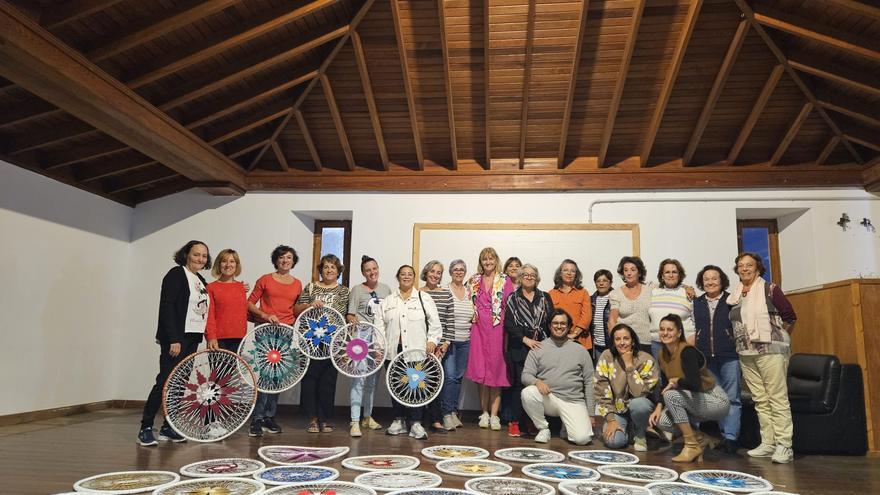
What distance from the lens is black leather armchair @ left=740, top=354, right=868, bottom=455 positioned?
4.47 metres

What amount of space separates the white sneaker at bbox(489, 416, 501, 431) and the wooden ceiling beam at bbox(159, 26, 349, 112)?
3.80 m

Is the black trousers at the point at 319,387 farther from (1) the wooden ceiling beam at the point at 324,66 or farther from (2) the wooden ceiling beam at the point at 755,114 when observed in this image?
→ (2) the wooden ceiling beam at the point at 755,114

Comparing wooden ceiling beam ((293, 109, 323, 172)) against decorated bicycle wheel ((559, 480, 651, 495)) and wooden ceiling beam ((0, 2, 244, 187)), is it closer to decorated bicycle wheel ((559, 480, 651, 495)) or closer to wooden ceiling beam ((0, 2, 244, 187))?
wooden ceiling beam ((0, 2, 244, 187))

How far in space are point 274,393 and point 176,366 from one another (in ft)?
3.14

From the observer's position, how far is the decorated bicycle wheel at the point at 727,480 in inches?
132

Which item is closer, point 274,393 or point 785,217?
point 274,393

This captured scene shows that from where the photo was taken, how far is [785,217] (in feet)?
22.9

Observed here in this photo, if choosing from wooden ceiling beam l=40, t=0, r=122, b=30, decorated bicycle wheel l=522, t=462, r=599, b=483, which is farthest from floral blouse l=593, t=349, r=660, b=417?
wooden ceiling beam l=40, t=0, r=122, b=30

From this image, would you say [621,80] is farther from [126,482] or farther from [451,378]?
[126,482]

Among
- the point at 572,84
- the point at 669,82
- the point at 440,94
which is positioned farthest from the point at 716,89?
the point at 440,94

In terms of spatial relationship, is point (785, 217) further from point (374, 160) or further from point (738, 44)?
point (374, 160)

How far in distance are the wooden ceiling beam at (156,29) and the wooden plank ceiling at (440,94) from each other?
0.05ft

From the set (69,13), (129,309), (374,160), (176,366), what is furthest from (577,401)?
(129,309)

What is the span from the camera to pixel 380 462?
382 cm
